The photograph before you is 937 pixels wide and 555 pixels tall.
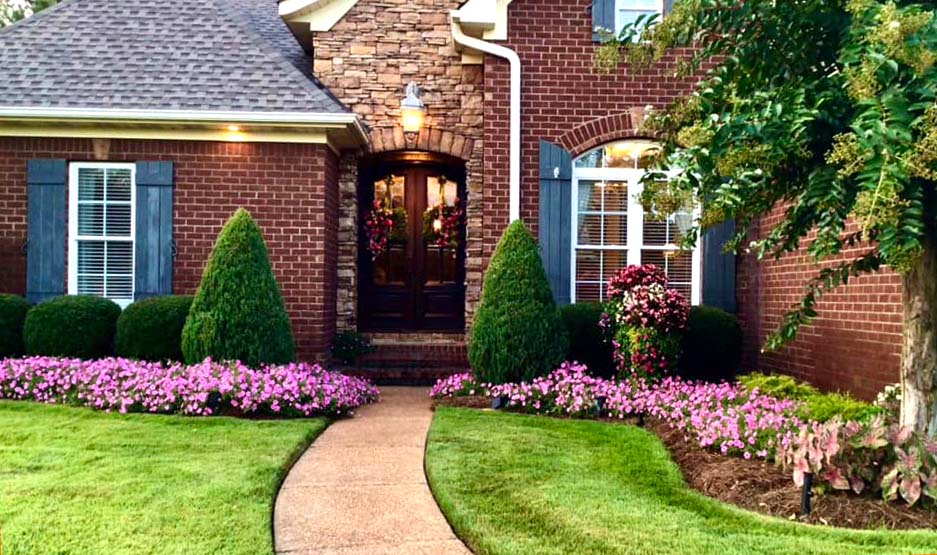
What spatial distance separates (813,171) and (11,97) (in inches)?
319

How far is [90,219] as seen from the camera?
8.63 meters

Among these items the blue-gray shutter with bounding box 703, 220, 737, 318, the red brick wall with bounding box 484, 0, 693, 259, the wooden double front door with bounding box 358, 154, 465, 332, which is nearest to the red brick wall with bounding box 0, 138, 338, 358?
the wooden double front door with bounding box 358, 154, 465, 332

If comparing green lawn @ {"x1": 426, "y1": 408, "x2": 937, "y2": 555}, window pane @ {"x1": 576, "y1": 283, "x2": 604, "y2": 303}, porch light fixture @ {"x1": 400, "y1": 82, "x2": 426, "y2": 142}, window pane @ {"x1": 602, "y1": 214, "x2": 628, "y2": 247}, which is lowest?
green lawn @ {"x1": 426, "y1": 408, "x2": 937, "y2": 555}

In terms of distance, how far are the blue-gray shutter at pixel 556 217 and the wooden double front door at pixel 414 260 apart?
4.80 feet

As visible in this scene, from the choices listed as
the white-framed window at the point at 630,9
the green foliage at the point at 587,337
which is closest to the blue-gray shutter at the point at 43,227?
the green foliage at the point at 587,337

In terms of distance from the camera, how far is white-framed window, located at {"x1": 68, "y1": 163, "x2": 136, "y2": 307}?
28.2ft

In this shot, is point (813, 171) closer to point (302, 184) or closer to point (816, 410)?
Answer: point (816, 410)

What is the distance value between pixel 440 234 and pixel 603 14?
323 centimetres

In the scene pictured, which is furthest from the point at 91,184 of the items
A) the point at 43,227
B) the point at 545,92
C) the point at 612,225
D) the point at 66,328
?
the point at 612,225

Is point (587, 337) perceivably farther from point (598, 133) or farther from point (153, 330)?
point (153, 330)

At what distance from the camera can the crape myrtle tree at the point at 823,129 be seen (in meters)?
3.37

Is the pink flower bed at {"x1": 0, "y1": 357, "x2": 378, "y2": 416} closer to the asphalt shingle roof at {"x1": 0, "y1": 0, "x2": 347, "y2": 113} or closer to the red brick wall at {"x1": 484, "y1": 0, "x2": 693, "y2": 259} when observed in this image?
the red brick wall at {"x1": 484, "y1": 0, "x2": 693, "y2": 259}

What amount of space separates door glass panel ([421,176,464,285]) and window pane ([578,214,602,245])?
1.61 m

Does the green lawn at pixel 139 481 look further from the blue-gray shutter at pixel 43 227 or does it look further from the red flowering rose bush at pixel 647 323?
the red flowering rose bush at pixel 647 323
